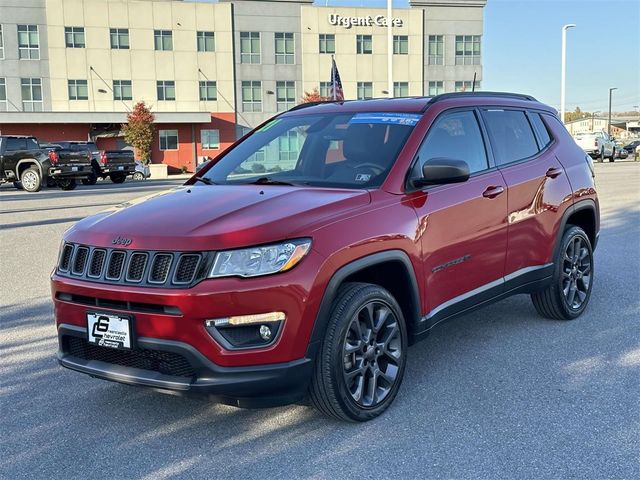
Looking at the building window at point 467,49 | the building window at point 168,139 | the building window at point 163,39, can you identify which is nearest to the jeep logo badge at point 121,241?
the building window at point 168,139

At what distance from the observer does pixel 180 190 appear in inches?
175

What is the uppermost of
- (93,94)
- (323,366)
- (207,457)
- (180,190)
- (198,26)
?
(198,26)

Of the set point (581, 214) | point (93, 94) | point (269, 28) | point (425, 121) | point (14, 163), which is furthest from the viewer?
point (269, 28)

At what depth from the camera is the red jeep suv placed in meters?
3.23

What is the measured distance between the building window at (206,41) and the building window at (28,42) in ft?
38.9

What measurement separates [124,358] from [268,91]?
52283mm

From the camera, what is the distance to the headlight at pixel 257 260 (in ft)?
10.5

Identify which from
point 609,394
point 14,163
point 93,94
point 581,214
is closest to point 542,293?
point 581,214

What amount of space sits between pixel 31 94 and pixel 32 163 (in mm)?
29673

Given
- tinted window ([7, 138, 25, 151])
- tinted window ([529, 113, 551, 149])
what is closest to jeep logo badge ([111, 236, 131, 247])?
tinted window ([529, 113, 551, 149])

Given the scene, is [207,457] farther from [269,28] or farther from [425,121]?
[269,28]

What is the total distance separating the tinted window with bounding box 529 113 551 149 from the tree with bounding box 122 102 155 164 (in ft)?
149

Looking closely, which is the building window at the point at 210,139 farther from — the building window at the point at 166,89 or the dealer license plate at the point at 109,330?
the dealer license plate at the point at 109,330

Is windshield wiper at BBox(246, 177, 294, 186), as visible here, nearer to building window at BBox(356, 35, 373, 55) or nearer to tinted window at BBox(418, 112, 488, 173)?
tinted window at BBox(418, 112, 488, 173)
